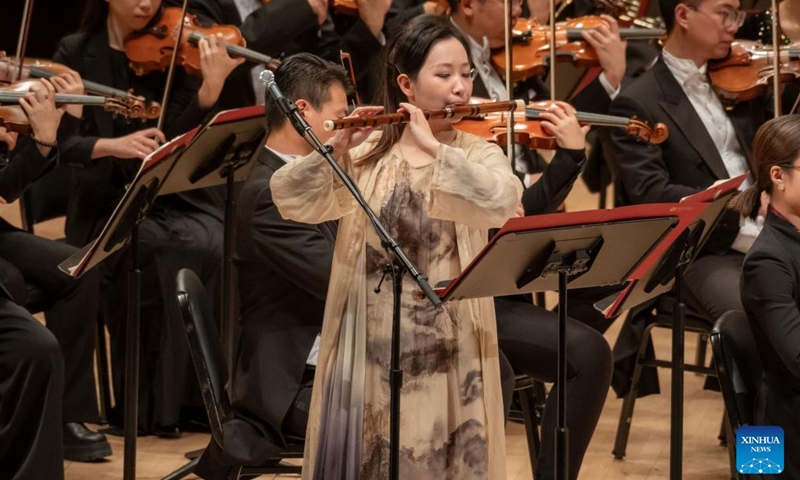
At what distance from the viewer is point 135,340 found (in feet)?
10.0

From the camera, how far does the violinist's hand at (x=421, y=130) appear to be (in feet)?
8.20

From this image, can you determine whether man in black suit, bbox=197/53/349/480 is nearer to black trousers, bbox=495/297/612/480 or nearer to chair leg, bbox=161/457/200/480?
chair leg, bbox=161/457/200/480

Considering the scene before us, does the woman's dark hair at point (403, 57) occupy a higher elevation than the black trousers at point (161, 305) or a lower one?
higher

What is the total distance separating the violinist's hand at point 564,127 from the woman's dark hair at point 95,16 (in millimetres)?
1606

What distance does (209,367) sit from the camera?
9.93 feet

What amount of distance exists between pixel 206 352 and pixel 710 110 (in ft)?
6.36

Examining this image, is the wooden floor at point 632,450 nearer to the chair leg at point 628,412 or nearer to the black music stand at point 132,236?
the chair leg at point 628,412

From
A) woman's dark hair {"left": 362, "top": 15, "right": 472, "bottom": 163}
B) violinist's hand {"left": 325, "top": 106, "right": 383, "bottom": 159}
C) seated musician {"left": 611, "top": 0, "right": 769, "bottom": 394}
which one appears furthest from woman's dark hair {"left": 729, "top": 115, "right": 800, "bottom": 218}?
violinist's hand {"left": 325, "top": 106, "right": 383, "bottom": 159}

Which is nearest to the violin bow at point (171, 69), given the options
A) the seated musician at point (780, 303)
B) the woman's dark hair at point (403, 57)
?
the woman's dark hair at point (403, 57)

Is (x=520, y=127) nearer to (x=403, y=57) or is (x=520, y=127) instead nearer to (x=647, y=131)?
(x=647, y=131)

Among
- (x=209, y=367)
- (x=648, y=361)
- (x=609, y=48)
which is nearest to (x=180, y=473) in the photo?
(x=209, y=367)

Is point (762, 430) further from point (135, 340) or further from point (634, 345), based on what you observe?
point (135, 340)

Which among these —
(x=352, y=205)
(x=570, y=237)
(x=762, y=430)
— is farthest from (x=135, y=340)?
(x=762, y=430)

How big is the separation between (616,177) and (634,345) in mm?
807
